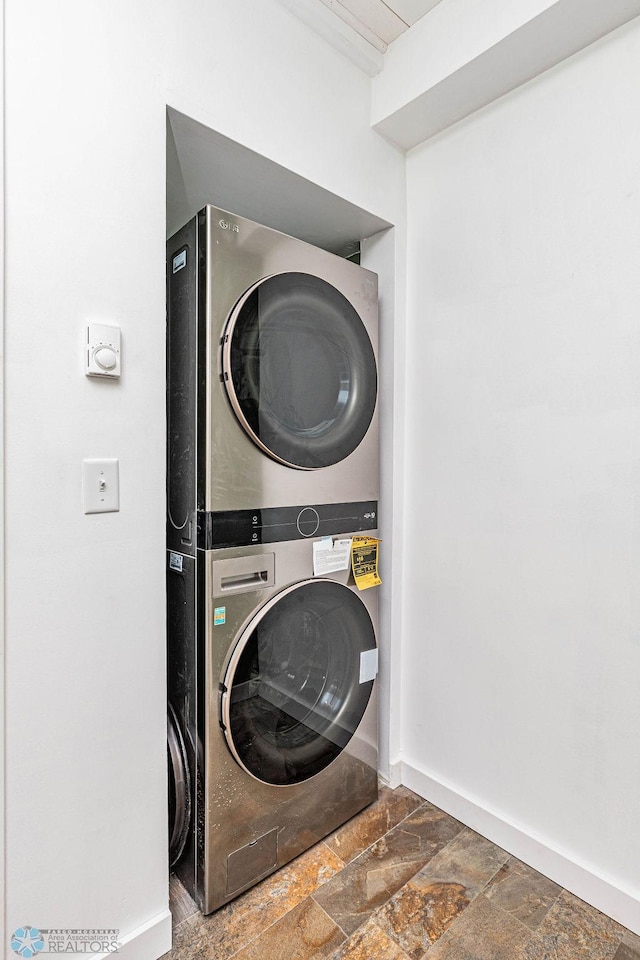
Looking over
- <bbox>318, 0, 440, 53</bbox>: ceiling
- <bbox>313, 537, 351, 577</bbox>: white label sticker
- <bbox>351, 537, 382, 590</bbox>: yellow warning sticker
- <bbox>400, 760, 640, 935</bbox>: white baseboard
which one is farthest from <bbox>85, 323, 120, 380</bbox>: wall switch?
<bbox>400, 760, 640, 935</bbox>: white baseboard

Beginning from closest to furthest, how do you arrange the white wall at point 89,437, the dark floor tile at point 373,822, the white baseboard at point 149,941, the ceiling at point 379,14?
the white wall at point 89,437 < the white baseboard at point 149,941 < the ceiling at point 379,14 < the dark floor tile at point 373,822

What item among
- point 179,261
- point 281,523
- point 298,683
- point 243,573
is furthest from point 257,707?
point 179,261

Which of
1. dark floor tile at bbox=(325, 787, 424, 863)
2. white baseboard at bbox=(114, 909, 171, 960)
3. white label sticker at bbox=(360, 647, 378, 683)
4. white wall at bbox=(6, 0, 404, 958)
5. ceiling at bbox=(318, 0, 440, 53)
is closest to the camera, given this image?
white wall at bbox=(6, 0, 404, 958)

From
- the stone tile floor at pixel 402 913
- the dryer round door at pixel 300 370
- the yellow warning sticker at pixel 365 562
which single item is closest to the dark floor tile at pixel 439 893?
the stone tile floor at pixel 402 913

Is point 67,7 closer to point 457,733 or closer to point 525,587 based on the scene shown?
point 525,587

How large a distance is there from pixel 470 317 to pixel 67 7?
130 cm

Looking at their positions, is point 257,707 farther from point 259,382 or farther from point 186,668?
point 259,382

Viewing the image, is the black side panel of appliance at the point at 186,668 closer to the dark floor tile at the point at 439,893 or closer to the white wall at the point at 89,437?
the white wall at the point at 89,437

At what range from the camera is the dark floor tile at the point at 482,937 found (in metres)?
1.27

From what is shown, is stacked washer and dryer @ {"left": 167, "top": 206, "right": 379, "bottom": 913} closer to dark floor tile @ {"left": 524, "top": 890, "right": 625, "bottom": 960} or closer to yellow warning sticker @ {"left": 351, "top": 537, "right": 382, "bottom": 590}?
yellow warning sticker @ {"left": 351, "top": 537, "right": 382, "bottom": 590}

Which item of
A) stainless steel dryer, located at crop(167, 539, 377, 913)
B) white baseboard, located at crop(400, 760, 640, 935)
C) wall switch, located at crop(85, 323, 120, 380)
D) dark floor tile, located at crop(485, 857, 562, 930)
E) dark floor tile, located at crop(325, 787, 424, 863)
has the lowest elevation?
dark floor tile, located at crop(485, 857, 562, 930)

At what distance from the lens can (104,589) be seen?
3.80 ft

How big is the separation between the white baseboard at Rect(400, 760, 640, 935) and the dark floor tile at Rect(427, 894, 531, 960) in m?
0.21

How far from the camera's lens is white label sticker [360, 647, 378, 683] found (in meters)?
1.73
